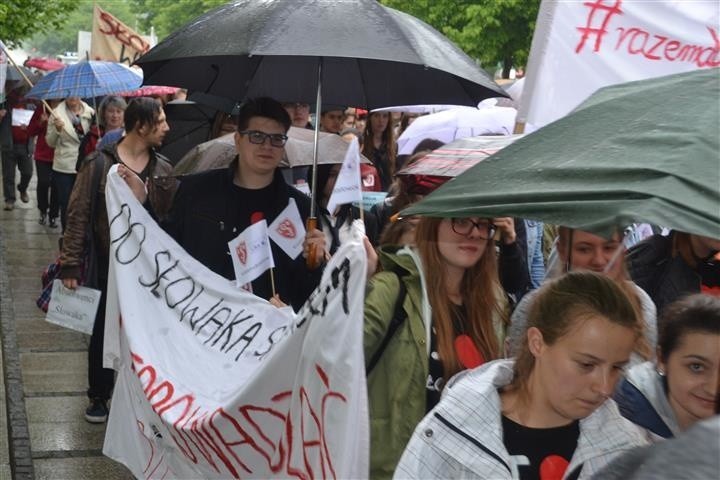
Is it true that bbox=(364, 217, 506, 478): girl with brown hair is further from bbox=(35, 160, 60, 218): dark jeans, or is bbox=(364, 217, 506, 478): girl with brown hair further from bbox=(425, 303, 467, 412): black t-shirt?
bbox=(35, 160, 60, 218): dark jeans

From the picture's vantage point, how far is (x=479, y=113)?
9211 millimetres

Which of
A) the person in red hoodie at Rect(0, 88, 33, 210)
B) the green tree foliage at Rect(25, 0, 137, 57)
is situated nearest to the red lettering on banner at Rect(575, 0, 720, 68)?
the person in red hoodie at Rect(0, 88, 33, 210)

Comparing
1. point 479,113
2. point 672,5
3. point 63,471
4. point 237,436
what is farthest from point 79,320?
point 479,113

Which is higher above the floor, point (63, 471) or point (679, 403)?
point (679, 403)

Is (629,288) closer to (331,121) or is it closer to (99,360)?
(99,360)

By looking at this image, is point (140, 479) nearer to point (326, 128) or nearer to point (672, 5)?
point (672, 5)

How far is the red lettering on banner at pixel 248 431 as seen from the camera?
11.5 feet

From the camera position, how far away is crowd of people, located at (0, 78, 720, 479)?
114 inches

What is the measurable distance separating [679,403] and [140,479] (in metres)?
2.61

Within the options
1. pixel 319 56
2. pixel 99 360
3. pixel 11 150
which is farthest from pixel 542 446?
pixel 11 150

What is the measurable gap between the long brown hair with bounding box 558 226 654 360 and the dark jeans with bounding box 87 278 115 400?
3291mm

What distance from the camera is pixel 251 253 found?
5.02m

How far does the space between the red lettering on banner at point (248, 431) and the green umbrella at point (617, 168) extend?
94 centimetres

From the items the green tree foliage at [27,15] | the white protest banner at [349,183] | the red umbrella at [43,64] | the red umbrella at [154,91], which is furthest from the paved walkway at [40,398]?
the red umbrella at [43,64]
